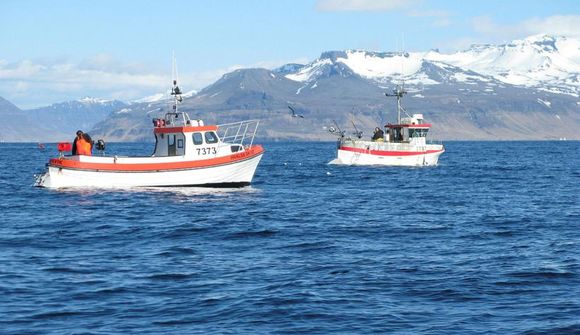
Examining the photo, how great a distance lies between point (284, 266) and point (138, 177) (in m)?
30.3

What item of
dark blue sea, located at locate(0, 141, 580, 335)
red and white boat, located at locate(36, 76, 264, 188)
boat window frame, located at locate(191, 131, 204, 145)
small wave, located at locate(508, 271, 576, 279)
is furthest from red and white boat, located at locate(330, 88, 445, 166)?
small wave, located at locate(508, 271, 576, 279)

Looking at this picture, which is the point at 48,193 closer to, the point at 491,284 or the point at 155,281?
the point at 155,281

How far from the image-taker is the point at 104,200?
172 feet

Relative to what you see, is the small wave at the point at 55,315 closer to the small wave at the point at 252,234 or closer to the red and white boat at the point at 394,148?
the small wave at the point at 252,234

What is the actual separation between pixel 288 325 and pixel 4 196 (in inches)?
1567

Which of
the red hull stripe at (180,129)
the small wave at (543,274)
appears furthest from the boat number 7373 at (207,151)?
the small wave at (543,274)

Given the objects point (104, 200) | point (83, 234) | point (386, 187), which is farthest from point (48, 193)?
point (386, 187)

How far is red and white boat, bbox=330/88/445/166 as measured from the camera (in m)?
107

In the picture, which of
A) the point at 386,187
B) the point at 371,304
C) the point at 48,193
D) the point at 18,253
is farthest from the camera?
the point at 386,187

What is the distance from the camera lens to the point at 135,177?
5906 centimetres

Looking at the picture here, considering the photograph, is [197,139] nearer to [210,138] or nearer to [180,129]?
[210,138]

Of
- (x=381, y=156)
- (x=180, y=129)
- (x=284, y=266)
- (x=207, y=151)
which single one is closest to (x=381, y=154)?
(x=381, y=156)

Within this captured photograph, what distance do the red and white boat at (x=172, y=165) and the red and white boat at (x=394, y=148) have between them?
46139 millimetres

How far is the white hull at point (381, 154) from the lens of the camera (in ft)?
352
